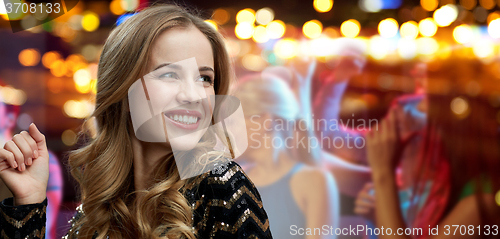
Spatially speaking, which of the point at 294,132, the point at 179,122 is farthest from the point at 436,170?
the point at 179,122

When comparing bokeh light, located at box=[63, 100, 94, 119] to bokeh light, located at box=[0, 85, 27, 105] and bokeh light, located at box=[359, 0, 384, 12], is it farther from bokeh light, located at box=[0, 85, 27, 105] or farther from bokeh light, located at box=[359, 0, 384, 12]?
bokeh light, located at box=[359, 0, 384, 12]

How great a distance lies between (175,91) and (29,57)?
169 centimetres

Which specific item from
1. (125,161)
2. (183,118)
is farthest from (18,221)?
(183,118)

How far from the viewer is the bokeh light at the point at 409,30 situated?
2.05 meters

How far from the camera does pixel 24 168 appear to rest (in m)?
0.89

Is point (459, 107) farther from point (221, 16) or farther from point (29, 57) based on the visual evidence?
point (29, 57)

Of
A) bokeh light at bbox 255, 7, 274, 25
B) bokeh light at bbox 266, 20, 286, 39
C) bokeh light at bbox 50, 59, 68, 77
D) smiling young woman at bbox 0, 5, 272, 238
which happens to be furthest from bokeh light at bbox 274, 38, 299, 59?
bokeh light at bbox 50, 59, 68, 77

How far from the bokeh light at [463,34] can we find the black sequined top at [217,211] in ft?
6.14

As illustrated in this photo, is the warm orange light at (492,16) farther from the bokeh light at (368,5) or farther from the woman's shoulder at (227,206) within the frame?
the woman's shoulder at (227,206)

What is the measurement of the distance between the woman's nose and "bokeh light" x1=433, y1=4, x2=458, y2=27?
1.79m

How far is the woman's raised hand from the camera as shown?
2.85 feet

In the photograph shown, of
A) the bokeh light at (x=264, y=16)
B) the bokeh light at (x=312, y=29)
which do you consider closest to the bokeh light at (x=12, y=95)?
the bokeh light at (x=264, y=16)

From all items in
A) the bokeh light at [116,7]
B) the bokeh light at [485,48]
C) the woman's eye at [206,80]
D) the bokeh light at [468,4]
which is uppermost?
the bokeh light at [116,7]

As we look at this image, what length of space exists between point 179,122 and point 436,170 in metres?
1.73
